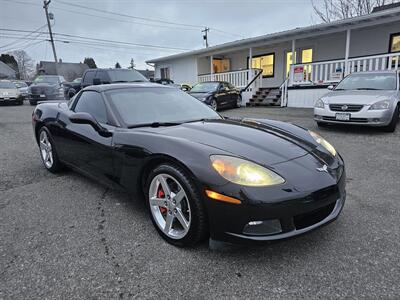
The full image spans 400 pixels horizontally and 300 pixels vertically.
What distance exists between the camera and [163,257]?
86.7 inches

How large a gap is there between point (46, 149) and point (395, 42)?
1398cm

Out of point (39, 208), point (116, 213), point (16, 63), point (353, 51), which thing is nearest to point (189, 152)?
point (116, 213)

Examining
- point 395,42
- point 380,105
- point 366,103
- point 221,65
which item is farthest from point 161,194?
point 221,65

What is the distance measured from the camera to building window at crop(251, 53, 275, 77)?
16.4 m

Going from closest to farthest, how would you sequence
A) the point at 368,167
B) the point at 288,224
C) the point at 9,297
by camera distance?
the point at 9,297
the point at 288,224
the point at 368,167

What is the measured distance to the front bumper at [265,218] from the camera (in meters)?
1.91

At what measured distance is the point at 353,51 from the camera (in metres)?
13.5

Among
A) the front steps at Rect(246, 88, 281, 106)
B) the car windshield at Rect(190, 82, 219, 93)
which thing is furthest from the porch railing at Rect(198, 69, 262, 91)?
the car windshield at Rect(190, 82, 219, 93)

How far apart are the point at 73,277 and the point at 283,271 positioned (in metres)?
1.44

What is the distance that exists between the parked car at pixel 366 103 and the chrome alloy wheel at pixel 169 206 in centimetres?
544

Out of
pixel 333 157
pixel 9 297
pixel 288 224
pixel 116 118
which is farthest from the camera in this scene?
pixel 116 118

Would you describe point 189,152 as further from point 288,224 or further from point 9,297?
point 9,297

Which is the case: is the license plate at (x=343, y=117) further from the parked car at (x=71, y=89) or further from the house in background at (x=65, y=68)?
the house in background at (x=65, y=68)

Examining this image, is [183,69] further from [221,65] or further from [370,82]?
[370,82]
